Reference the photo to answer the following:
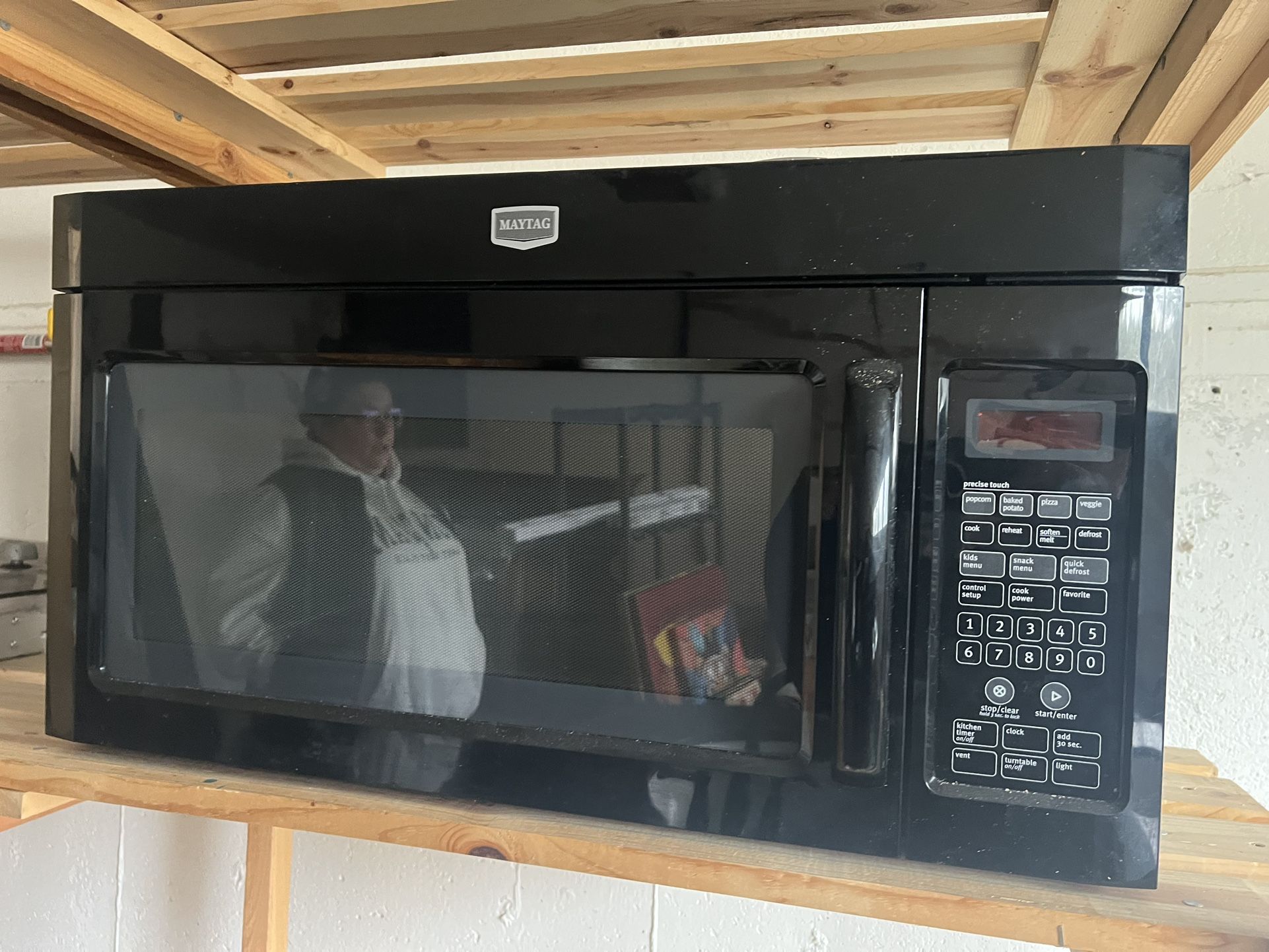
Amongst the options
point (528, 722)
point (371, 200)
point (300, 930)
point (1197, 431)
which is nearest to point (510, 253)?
point (371, 200)

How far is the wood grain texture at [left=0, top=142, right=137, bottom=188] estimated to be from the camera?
932 millimetres

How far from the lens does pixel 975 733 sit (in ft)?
1.51

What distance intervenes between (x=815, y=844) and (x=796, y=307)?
0.29 metres

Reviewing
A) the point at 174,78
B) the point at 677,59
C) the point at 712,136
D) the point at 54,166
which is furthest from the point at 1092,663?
the point at 54,166

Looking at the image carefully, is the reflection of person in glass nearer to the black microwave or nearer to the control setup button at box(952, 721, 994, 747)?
the black microwave

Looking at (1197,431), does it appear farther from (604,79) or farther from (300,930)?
(300,930)

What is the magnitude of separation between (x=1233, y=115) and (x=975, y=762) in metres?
0.48

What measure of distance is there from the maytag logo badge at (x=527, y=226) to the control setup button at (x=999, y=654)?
0.33 m

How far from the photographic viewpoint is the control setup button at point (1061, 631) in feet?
1.48

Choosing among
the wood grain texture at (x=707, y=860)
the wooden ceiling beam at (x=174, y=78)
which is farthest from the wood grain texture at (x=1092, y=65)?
the wooden ceiling beam at (x=174, y=78)

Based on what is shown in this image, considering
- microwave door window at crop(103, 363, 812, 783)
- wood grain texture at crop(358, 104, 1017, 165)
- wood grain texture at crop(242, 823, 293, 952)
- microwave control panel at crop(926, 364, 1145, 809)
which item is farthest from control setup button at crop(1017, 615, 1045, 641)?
wood grain texture at crop(242, 823, 293, 952)

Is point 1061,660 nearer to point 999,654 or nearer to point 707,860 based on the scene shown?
point 999,654

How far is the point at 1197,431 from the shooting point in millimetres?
896

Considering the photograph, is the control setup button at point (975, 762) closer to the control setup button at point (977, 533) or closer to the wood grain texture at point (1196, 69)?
the control setup button at point (977, 533)
